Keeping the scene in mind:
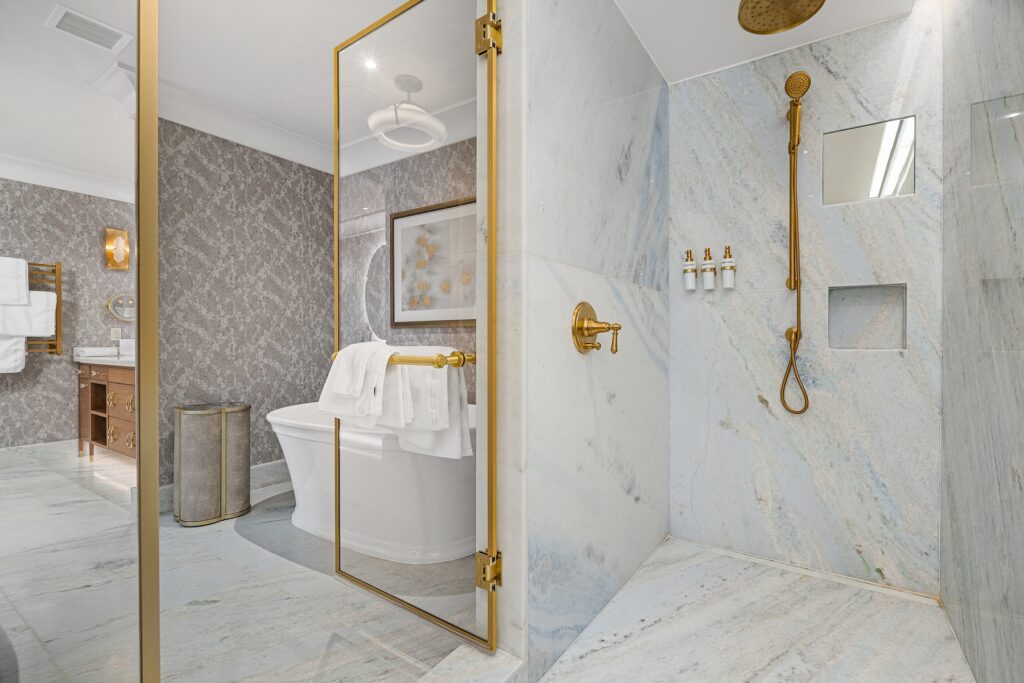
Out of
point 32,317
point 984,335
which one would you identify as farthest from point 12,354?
point 984,335

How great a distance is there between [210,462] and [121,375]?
0.23 meters

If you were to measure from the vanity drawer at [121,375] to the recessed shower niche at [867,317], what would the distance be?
2.30 m

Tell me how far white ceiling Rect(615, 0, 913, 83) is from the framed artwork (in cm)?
116

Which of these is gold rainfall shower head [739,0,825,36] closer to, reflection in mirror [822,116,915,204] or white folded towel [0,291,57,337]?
reflection in mirror [822,116,915,204]

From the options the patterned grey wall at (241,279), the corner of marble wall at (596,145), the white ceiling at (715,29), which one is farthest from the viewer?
the white ceiling at (715,29)

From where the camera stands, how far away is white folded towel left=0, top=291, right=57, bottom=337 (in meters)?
0.78

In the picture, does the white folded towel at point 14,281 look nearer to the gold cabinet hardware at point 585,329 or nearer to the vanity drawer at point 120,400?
the vanity drawer at point 120,400

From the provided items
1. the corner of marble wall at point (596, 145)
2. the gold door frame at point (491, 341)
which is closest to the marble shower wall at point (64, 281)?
the gold door frame at point (491, 341)

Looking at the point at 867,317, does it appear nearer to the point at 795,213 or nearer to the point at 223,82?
the point at 795,213

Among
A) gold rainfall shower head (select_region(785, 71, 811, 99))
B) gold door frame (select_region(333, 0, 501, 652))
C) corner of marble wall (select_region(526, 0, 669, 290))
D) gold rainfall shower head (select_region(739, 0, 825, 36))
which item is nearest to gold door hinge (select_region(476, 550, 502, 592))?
gold door frame (select_region(333, 0, 501, 652))

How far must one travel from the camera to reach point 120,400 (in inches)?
33.5

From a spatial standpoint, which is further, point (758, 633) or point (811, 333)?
point (811, 333)

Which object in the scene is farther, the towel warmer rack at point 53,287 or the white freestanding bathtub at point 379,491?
the white freestanding bathtub at point 379,491

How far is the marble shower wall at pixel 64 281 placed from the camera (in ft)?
2.64
